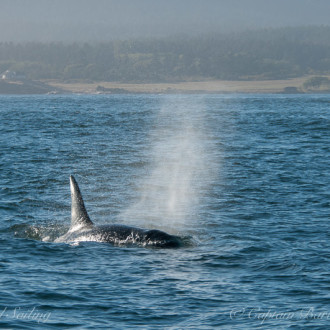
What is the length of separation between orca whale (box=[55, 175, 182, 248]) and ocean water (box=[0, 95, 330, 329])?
38 cm

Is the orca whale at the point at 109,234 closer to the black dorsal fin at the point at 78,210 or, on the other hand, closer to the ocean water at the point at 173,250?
the black dorsal fin at the point at 78,210

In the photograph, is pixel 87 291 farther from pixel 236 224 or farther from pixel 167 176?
pixel 167 176

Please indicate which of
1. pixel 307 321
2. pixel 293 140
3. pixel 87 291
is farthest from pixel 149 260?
pixel 293 140

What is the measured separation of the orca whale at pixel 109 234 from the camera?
62.9 feet

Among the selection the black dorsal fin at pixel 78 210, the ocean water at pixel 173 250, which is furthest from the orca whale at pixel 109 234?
the ocean water at pixel 173 250

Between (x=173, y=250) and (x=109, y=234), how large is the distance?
7.53 ft

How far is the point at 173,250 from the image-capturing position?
18.7m

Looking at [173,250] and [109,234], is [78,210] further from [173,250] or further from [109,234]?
[173,250]

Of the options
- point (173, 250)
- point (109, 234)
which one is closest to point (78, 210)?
point (109, 234)

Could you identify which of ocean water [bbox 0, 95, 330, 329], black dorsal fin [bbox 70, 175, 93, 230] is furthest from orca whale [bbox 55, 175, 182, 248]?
ocean water [bbox 0, 95, 330, 329]

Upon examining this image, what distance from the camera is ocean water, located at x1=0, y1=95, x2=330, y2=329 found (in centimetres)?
1409

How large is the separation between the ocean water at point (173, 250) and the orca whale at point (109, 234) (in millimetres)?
380

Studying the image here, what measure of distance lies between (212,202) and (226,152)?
1965 cm

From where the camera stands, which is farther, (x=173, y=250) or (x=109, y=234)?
(x=109, y=234)
